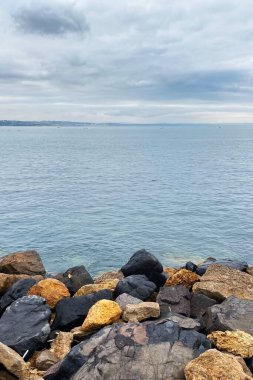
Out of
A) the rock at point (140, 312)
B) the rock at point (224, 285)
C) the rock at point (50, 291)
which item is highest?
the rock at point (140, 312)

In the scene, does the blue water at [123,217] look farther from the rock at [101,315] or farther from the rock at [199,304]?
the rock at [101,315]

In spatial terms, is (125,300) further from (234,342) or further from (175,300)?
(234,342)

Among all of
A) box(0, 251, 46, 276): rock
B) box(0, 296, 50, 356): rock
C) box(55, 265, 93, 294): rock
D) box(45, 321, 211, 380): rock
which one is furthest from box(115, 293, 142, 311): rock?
box(0, 251, 46, 276): rock

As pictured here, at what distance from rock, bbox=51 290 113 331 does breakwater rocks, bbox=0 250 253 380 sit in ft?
0.12

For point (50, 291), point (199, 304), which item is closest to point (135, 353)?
point (199, 304)

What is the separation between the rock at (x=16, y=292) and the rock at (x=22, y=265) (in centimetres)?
636

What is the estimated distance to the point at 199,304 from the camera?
1692cm

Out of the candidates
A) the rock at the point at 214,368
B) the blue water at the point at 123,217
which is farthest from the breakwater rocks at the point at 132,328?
the blue water at the point at 123,217

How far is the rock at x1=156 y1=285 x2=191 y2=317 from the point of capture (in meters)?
16.5

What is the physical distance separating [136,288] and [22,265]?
10.2 m

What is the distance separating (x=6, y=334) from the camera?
14.6 metres

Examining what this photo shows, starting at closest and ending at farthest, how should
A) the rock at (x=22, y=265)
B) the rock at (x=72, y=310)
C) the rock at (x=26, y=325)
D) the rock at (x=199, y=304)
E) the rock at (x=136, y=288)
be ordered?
1. the rock at (x=26, y=325)
2. the rock at (x=72, y=310)
3. the rock at (x=199, y=304)
4. the rock at (x=136, y=288)
5. the rock at (x=22, y=265)

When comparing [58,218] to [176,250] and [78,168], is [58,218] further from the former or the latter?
[78,168]

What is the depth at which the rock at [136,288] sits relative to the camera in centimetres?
1770
